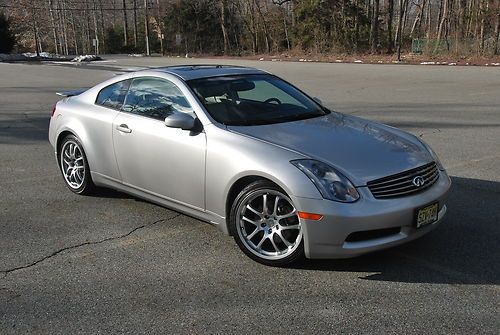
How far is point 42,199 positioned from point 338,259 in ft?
11.3

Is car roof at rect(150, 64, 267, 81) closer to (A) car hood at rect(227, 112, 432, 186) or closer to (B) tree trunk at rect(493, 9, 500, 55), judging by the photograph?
(A) car hood at rect(227, 112, 432, 186)

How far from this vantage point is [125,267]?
3910mm

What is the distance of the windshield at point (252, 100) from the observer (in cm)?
447

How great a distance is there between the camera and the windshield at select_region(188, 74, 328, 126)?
447cm

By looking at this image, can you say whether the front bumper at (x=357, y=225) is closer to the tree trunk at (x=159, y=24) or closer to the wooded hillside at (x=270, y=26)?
the wooded hillside at (x=270, y=26)

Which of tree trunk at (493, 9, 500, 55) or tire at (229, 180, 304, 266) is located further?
tree trunk at (493, 9, 500, 55)

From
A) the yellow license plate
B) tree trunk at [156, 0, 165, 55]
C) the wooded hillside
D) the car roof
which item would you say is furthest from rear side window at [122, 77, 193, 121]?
tree trunk at [156, 0, 165, 55]

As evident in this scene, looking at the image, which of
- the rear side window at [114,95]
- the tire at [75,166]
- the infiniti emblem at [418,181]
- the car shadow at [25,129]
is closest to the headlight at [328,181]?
the infiniti emblem at [418,181]

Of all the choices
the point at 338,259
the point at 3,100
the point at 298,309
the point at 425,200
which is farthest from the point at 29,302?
the point at 3,100

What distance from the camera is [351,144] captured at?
13.1ft

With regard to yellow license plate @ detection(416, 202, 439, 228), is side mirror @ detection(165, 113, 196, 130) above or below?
above

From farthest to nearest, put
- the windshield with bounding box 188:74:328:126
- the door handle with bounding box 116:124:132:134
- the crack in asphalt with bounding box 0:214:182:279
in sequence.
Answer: the door handle with bounding box 116:124:132:134 < the windshield with bounding box 188:74:328:126 < the crack in asphalt with bounding box 0:214:182:279

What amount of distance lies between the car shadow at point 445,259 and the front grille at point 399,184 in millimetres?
560

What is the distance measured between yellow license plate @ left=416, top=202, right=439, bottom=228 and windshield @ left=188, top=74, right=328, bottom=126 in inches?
56.0
